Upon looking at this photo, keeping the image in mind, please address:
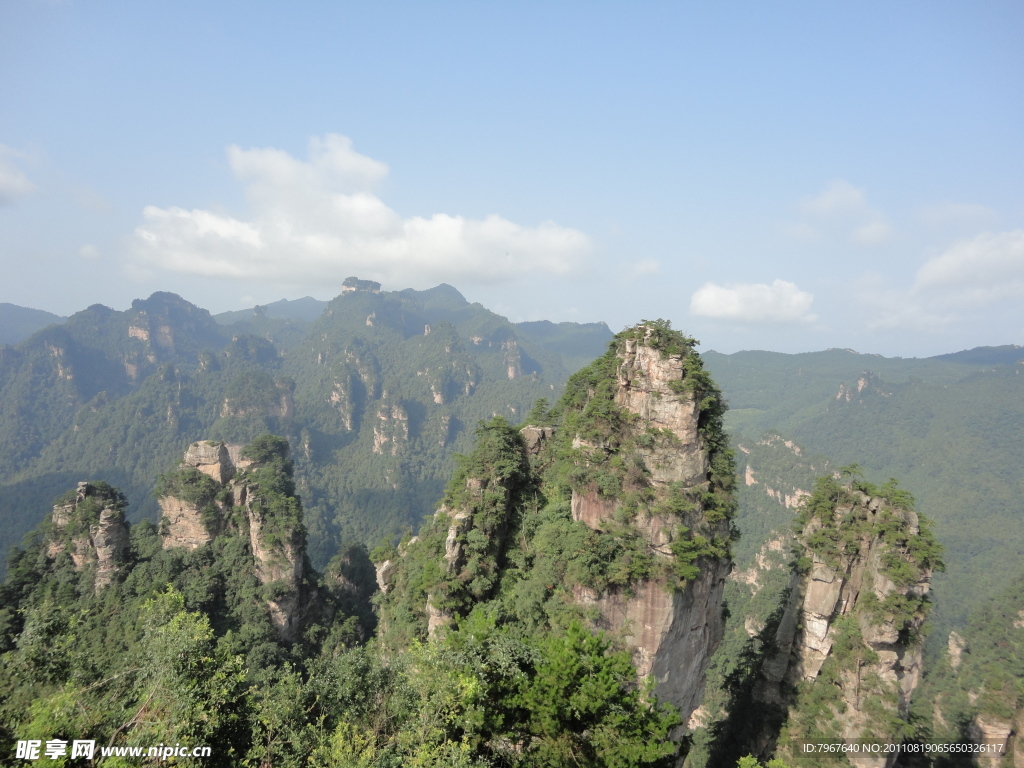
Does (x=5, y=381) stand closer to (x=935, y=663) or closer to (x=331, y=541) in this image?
(x=331, y=541)

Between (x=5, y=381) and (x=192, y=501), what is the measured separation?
436 ft

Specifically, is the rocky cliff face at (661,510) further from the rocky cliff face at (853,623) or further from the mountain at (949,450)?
the mountain at (949,450)

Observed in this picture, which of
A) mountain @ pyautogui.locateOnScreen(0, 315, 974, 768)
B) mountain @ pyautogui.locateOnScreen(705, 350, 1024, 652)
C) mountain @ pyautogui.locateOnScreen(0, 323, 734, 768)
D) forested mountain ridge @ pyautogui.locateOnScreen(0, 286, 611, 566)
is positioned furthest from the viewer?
forested mountain ridge @ pyautogui.locateOnScreen(0, 286, 611, 566)

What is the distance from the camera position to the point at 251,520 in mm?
31469

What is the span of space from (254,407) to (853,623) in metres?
105

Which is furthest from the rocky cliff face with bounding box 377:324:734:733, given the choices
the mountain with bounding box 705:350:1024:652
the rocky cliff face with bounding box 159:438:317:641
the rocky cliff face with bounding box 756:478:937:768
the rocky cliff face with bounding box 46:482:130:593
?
the mountain with bounding box 705:350:1024:652

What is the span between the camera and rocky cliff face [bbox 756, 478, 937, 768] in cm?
1944

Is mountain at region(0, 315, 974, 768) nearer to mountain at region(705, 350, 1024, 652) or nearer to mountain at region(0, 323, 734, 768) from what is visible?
mountain at region(0, 323, 734, 768)

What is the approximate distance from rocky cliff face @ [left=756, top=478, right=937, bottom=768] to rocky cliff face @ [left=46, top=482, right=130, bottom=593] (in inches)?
1509

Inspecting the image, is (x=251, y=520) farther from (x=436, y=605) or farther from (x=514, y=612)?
(x=514, y=612)

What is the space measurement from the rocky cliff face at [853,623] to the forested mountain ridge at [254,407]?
167 ft

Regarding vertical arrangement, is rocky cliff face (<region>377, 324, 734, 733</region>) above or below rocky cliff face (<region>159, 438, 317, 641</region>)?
above

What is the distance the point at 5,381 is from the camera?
114062 mm

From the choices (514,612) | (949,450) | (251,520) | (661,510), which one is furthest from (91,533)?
(949,450)
